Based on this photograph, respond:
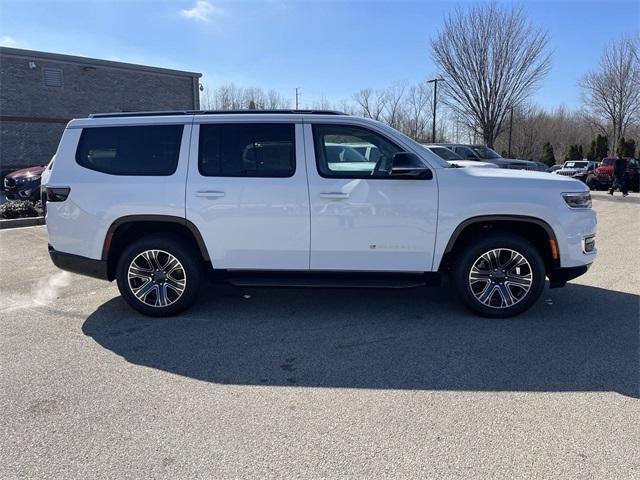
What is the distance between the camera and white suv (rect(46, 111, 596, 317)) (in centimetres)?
457

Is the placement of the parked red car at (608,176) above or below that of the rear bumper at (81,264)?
above

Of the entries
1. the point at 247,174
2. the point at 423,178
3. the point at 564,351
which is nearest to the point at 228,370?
the point at 247,174

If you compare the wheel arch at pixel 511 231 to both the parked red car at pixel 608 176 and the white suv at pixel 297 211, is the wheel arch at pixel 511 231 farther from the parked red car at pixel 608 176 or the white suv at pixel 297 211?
the parked red car at pixel 608 176

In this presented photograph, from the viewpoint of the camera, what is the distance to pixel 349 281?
4719mm

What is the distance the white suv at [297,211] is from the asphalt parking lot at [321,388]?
0.48m

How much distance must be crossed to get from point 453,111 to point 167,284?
89.5 ft

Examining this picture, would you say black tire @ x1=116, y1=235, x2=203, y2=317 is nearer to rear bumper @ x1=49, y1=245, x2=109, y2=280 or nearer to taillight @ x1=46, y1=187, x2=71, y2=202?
rear bumper @ x1=49, y1=245, x2=109, y2=280

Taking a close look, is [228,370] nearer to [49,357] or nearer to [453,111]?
[49,357]

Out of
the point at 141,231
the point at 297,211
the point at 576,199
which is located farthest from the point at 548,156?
the point at 141,231

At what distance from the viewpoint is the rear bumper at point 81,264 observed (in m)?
4.87

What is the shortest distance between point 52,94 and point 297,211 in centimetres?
2323

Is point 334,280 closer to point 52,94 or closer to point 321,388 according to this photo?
point 321,388

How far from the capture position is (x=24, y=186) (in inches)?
541

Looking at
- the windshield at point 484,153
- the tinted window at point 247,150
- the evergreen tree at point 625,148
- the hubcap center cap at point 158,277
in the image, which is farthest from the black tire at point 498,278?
the evergreen tree at point 625,148
